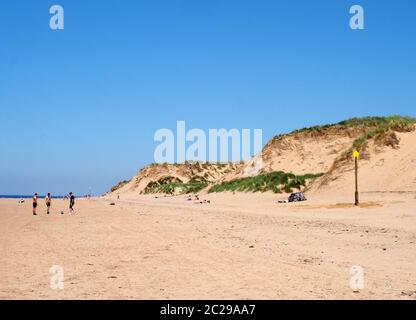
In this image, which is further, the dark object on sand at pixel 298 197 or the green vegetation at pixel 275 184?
the green vegetation at pixel 275 184

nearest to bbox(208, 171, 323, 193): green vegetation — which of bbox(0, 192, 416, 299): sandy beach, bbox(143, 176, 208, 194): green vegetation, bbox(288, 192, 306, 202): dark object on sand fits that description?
bbox(288, 192, 306, 202): dark object on sand

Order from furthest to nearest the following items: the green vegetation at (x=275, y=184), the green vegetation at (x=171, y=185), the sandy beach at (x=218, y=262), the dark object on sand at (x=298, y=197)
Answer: the green vegetation at (x=171, y=185) < the green vegetation at (x=275, y=184) < the dark object on sand at (x=298, y=197) < the sandy beach at (x=218, y=262)

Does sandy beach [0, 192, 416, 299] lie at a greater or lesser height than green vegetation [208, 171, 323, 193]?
lesser

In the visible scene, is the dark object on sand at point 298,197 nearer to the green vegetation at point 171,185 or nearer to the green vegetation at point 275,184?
the green vegetation at point 275,184

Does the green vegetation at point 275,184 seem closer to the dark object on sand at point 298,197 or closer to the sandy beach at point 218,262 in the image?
the dark object on sand at point 298,197

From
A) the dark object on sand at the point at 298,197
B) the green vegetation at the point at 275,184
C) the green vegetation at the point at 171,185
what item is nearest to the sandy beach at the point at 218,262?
the dark object on sand at the point at 298,197

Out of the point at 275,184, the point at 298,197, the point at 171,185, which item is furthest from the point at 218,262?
the point at 171,185

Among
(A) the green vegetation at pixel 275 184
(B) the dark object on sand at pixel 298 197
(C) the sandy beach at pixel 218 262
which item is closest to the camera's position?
(C) the sandy beach at pixel 218 262

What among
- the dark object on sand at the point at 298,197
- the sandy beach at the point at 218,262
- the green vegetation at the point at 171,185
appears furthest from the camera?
the green vegetation at the point at 171,185

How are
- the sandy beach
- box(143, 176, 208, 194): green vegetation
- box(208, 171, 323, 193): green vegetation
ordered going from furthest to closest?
box(143, 176, 208, 194): green vegetation, box(208, 171, 323, 193): green vegetation, the sandy beach

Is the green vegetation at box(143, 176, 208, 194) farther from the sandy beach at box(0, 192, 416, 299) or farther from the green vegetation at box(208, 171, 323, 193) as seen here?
the sandy beach at box(0, 192, 416, 299)

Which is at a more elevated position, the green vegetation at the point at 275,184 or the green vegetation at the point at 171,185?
the green vegetation at the point at 275,184
